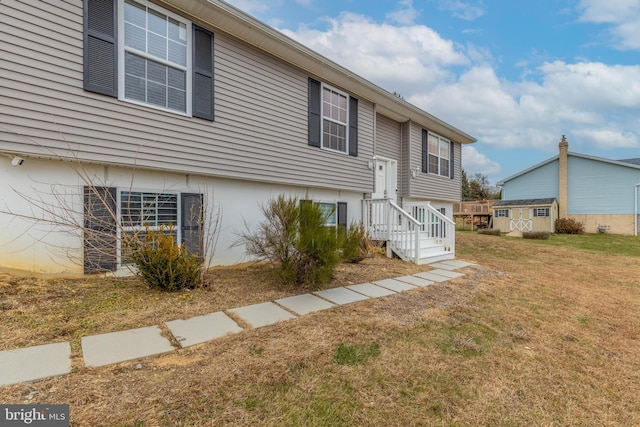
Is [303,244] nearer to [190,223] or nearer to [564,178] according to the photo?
[190,223]

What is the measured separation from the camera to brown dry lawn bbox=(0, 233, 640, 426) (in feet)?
5.82

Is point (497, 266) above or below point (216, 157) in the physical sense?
below

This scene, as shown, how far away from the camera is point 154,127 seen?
14.6 feet

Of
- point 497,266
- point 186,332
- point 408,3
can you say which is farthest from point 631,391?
point 408,3

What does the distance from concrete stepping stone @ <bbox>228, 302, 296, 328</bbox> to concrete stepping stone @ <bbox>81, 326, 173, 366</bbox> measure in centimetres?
82

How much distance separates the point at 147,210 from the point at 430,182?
8841 mm

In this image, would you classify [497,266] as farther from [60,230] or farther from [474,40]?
[474,40]

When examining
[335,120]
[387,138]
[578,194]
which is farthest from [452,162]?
[578,194]

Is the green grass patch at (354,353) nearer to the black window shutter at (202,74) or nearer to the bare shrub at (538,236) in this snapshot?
the black window shutter at (202,74)

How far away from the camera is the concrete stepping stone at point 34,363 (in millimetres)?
1893

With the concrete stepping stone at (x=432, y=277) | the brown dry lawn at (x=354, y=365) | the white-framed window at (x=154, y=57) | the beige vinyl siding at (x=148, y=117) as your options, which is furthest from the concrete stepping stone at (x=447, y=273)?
the white-framed window at (x=154, y=57)

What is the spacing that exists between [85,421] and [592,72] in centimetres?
2480

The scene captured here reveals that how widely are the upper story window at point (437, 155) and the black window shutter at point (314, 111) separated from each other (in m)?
4.85

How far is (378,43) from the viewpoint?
42.8ft
